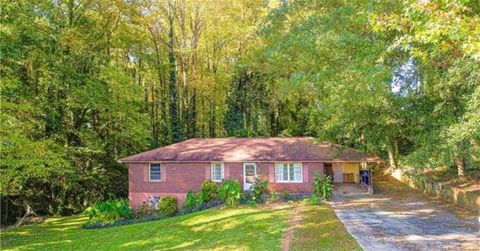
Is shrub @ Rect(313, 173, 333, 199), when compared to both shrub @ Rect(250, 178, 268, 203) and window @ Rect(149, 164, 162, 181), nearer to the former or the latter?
shrub @ Rect(250, 178, 268, 203)

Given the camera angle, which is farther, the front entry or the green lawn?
the front entry

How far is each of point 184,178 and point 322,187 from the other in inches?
320

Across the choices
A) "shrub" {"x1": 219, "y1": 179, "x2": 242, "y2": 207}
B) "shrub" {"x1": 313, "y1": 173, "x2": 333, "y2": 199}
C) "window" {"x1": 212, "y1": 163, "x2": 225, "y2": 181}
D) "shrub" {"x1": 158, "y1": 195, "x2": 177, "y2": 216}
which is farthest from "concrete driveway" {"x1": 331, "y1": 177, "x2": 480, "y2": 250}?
"shrub" {"x1": 158, "y1": 195, "x2": 177, "y2": 216}

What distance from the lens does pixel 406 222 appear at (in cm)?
1445

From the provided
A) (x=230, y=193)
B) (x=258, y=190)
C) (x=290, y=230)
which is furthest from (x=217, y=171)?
(x=290, y=230)

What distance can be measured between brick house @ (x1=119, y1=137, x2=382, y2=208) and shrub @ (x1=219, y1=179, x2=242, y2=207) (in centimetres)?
190

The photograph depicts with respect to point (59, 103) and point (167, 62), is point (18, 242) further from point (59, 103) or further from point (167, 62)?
point (167, 62)

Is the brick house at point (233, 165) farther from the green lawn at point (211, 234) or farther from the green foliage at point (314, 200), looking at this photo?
the green lawn at point (211, 234)

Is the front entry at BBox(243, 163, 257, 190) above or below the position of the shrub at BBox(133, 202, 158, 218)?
above

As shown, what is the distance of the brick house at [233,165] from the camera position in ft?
74.1

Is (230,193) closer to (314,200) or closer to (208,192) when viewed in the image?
(208,192)

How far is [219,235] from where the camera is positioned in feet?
47.7

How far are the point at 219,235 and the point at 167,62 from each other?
2446cm

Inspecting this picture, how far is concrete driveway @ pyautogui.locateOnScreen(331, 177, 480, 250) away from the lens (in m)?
11.4
